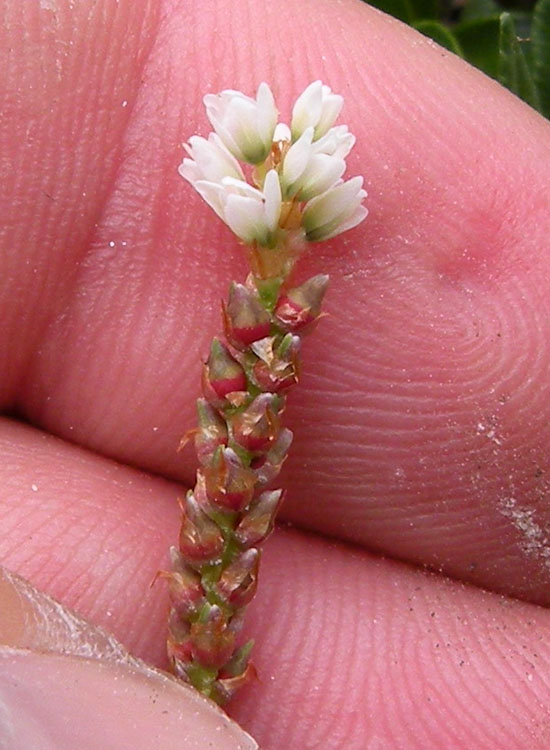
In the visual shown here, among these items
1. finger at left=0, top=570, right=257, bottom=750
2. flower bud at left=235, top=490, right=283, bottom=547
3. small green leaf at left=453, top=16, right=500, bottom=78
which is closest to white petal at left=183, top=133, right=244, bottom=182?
flower bud at left=235, top=490, right=283, bottom=547

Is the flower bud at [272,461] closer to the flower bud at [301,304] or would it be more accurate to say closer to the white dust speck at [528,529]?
the flower bud at [301,304]

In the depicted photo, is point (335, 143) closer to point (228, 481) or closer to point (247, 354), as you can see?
point (247, 354)

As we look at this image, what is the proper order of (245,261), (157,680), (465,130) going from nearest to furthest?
(157,680) → (245,261) → (465,130)

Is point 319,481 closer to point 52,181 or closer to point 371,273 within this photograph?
point 371,273

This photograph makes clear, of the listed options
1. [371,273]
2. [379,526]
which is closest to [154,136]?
[371,273]

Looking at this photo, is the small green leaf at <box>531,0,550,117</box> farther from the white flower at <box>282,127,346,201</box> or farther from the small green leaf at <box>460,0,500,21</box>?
the white flower at <box>282,127,346,201</box>

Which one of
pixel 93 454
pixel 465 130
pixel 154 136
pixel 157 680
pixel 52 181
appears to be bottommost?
pixel 157 680

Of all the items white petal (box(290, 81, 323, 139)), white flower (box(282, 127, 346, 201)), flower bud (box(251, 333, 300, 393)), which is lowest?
flower bud (box(251, 333, 300, 393))

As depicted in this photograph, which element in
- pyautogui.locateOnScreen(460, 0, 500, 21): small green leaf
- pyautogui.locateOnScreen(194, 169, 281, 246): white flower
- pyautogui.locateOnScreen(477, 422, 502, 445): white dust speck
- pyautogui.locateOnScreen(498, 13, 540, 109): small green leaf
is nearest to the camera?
pyautogui.locateOnScreen(194, 169, 281, 246): white flower
